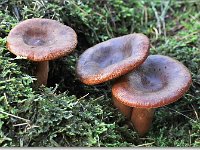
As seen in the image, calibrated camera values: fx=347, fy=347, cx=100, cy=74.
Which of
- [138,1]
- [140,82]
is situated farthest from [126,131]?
[138,1]

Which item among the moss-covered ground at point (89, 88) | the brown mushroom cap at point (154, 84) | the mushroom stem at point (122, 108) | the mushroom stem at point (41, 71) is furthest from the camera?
the mushroom stem at point (122, 108)

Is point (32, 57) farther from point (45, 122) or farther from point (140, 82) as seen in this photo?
point (140, 82)

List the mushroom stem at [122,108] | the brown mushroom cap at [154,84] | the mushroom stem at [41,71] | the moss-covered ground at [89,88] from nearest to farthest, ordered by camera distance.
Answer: the moss-covered ground at [89,88]
the brown mushroom cap at [154,84]
the mushroom stem at [41,71]
the mushroom stem at [122,108]

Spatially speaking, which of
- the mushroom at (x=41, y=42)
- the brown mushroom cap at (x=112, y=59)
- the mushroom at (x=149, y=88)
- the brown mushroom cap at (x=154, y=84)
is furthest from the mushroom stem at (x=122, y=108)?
the mushroom at (x=41, y=42)

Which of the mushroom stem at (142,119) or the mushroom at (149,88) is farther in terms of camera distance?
the mushroom stem at (142,119)

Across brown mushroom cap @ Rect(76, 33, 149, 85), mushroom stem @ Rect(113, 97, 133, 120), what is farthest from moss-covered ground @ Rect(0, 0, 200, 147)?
brown mushroom cap @ Rect(76, 33, 149, 85)

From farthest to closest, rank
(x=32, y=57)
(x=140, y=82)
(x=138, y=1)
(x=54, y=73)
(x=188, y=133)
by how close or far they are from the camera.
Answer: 1. (x=138, y=1)
2. (x=54, y=73)
3. (x=188, y=133)
4. (x=140, y=82)
5. (x=32, y=57)

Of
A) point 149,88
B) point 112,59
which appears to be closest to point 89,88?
point 112,59

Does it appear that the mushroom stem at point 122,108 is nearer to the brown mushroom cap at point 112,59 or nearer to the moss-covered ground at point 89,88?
the moss-covered ground at point 89,88
